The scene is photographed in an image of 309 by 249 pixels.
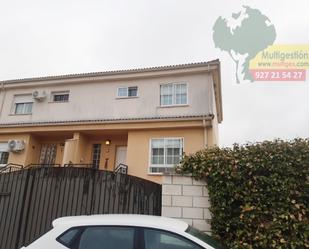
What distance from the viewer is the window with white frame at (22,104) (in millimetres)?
16141

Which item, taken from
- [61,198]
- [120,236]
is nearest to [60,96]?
[61,198]

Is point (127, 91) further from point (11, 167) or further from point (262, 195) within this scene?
point (262, 195)

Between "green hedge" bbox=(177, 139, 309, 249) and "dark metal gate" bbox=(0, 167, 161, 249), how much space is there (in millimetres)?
1544

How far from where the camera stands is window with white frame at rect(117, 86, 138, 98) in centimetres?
Result: 1476

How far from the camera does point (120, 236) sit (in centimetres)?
321

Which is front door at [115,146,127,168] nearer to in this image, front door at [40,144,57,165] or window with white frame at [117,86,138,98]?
window with white frame at [117,86,138,98]

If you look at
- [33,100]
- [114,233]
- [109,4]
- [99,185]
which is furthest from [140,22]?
[114,233]

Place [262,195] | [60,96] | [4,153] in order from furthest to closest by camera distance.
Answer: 1. [60,96]
2. [4,153]
3. [262,195]

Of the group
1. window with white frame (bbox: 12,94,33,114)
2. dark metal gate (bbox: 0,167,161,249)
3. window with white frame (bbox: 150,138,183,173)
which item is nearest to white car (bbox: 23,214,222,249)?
dark metal gate (bbox: 0,167,161,249)

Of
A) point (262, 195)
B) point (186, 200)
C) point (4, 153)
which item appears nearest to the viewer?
point (262, 195)

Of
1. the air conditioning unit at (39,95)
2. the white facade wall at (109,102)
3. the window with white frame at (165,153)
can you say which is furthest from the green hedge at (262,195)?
the air conditioning unit at (39,95)

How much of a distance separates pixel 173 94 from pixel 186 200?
8794 millimetres

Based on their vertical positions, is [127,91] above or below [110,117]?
above

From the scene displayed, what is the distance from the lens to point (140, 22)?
50.1ft
